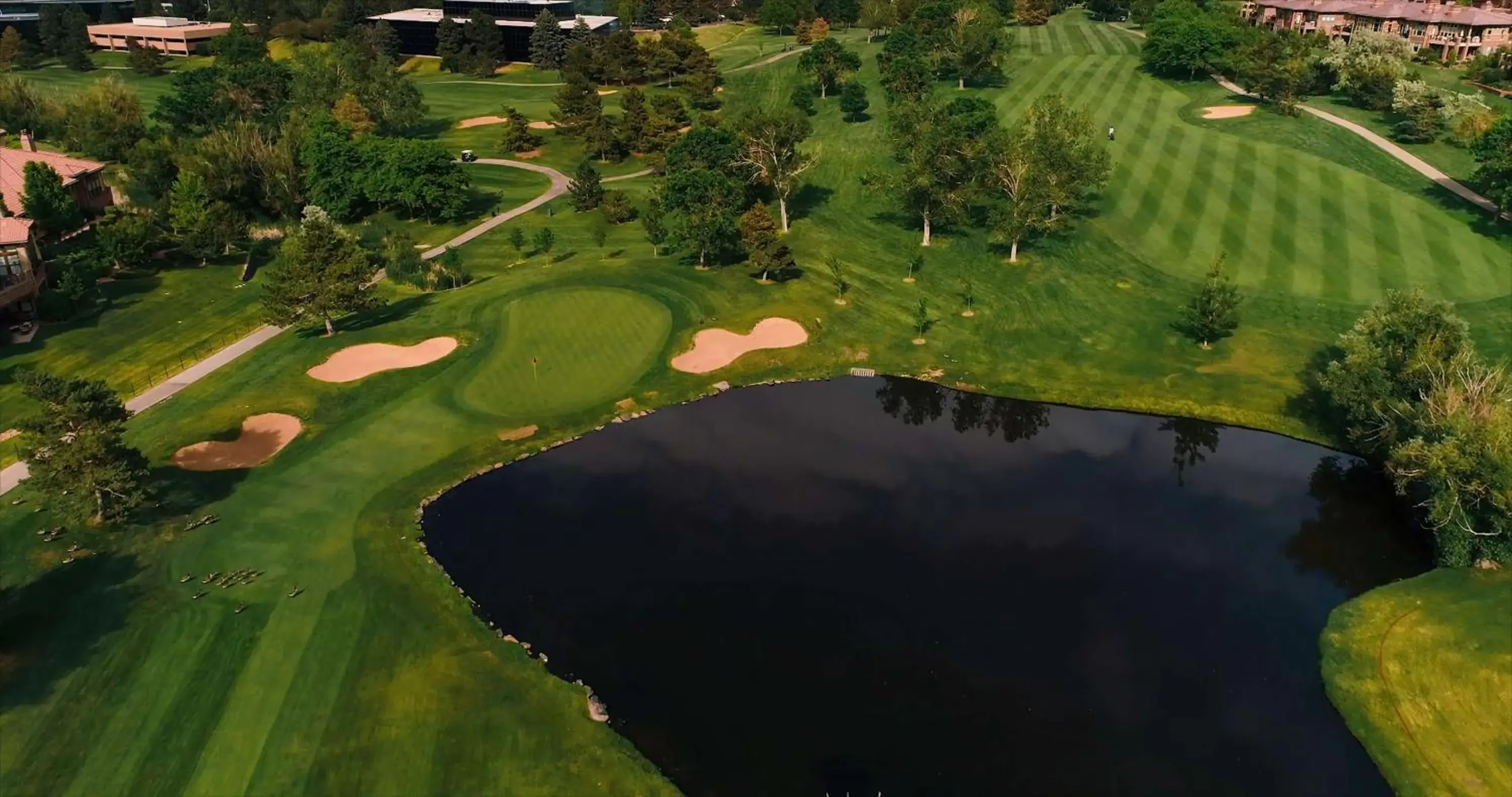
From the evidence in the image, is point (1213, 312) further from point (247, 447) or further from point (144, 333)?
point (144, 333)

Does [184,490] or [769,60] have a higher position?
[769,60]

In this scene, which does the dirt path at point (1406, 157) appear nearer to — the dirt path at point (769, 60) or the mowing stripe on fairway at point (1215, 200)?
the mowing stripe on fairway at point (1215, 200)

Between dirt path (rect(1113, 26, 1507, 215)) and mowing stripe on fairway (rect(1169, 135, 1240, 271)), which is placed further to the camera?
dirt path (rect(1113, 26, 1507, 215))

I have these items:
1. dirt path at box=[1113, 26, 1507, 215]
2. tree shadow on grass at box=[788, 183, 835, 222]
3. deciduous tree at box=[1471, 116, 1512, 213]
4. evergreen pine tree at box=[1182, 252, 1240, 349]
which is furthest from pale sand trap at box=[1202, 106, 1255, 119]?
evergreen pine tree at box=[1182, 252, 1240, 349]

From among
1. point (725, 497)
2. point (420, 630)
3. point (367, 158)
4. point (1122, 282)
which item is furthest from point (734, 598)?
point (367, 158)

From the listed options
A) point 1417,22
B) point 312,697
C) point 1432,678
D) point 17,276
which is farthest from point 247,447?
point 1417,22

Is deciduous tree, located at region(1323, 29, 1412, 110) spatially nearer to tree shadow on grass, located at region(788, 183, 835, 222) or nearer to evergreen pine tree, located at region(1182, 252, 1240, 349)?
evergreen pine tree, located at region(1182, 252, 1240, 349)
